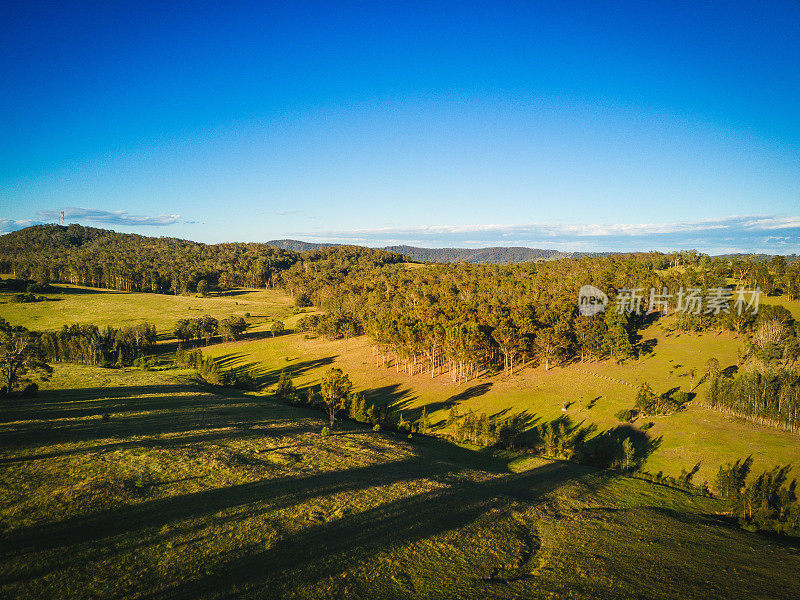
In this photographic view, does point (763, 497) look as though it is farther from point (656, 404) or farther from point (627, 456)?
point (656, 404)

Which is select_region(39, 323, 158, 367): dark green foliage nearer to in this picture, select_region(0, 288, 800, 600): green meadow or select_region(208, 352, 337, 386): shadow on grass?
select_region(208, 352, 337, 386): shadow on grass

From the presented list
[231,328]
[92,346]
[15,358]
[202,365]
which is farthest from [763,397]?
[92,346]

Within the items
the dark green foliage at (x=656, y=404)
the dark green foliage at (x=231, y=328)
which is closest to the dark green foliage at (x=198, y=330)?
the dark green foliage at (x=231, y=328)

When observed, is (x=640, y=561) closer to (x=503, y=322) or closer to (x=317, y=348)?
(x=503, y=322)

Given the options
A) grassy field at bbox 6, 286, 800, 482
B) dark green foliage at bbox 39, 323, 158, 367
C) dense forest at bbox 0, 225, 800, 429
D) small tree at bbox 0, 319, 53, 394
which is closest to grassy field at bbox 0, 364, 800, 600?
small tree at bbox 0, 319, 53, 394

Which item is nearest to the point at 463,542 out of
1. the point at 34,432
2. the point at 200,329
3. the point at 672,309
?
the point at 34,432
